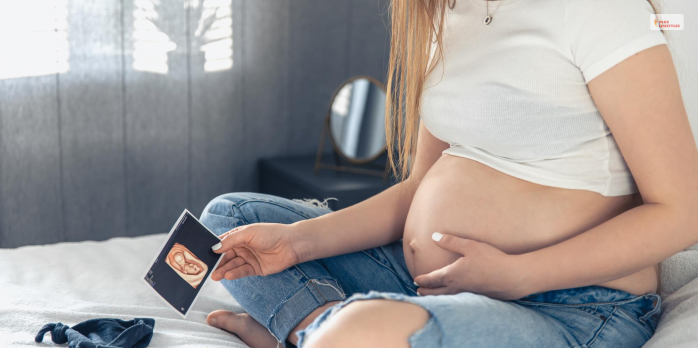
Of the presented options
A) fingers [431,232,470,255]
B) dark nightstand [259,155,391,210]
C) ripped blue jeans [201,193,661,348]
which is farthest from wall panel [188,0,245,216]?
fingers [431,232,470,255]

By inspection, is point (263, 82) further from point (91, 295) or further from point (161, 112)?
point (91, 295)

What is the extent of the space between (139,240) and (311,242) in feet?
2.10

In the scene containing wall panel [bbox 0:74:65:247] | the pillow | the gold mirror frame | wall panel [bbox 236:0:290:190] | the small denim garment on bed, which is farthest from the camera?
wall panel [bbox 236:0:290:190]

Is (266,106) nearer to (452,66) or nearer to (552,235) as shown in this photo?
(452,66)

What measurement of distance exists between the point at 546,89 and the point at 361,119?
5.15 ft

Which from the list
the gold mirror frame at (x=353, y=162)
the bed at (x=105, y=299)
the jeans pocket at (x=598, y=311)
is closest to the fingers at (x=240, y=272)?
the bed at (x=105, y=299)

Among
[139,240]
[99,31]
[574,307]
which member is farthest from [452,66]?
[99,31]

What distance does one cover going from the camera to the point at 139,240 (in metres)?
1.54

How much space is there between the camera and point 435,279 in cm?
89

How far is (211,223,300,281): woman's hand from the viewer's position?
1.04m

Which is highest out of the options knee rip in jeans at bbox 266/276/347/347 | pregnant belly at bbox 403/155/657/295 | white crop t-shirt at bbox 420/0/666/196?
white crop t-shirt at bbox 420/0/666/196

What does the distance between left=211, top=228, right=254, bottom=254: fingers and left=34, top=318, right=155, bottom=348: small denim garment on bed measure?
0.56 feet

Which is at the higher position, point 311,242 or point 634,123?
point 634,123

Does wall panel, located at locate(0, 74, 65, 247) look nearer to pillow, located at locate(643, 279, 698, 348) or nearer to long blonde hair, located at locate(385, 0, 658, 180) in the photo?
long blonde hair, located at locate(385, 0, 658, 180)
